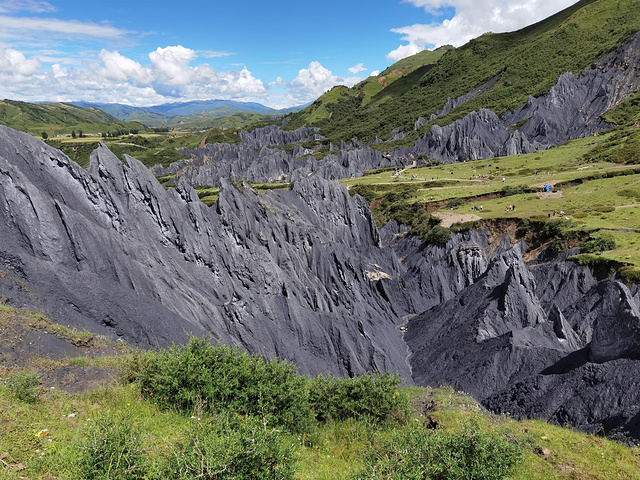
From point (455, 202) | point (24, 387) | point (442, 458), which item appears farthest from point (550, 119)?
point (24, 387)

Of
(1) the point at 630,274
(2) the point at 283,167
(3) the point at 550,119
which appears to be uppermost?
(3) the point at 550,119

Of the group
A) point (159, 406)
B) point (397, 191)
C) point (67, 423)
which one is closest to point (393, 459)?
point (159, 406)

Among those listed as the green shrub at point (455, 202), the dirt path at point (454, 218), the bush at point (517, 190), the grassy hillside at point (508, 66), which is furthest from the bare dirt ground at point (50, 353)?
the grassy hillside at point (508, 66)

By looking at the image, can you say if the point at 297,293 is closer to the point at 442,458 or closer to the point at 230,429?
the point at 230,429

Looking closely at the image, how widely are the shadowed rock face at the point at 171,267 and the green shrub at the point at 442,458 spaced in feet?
34.8

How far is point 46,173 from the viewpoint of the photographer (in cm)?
1995

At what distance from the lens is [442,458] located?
24.8 feet

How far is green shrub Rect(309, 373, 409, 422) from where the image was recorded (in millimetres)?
11523

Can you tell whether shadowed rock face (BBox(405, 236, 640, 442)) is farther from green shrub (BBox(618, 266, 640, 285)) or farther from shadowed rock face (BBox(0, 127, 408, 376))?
shadowed rock face (BBox(0, 127, 408, 376))

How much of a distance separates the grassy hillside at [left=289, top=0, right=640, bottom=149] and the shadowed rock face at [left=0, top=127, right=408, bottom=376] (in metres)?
102

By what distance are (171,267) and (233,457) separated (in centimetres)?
1852

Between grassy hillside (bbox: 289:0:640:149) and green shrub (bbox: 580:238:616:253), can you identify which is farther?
grassy hillside (bbox: 289:0:640:149)

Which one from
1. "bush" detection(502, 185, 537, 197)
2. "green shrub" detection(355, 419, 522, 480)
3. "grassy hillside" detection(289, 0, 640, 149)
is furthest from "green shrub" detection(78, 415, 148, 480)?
"grassy hillside" detection(289, 0, 640, 149)

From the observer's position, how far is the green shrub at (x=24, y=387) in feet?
27.0
